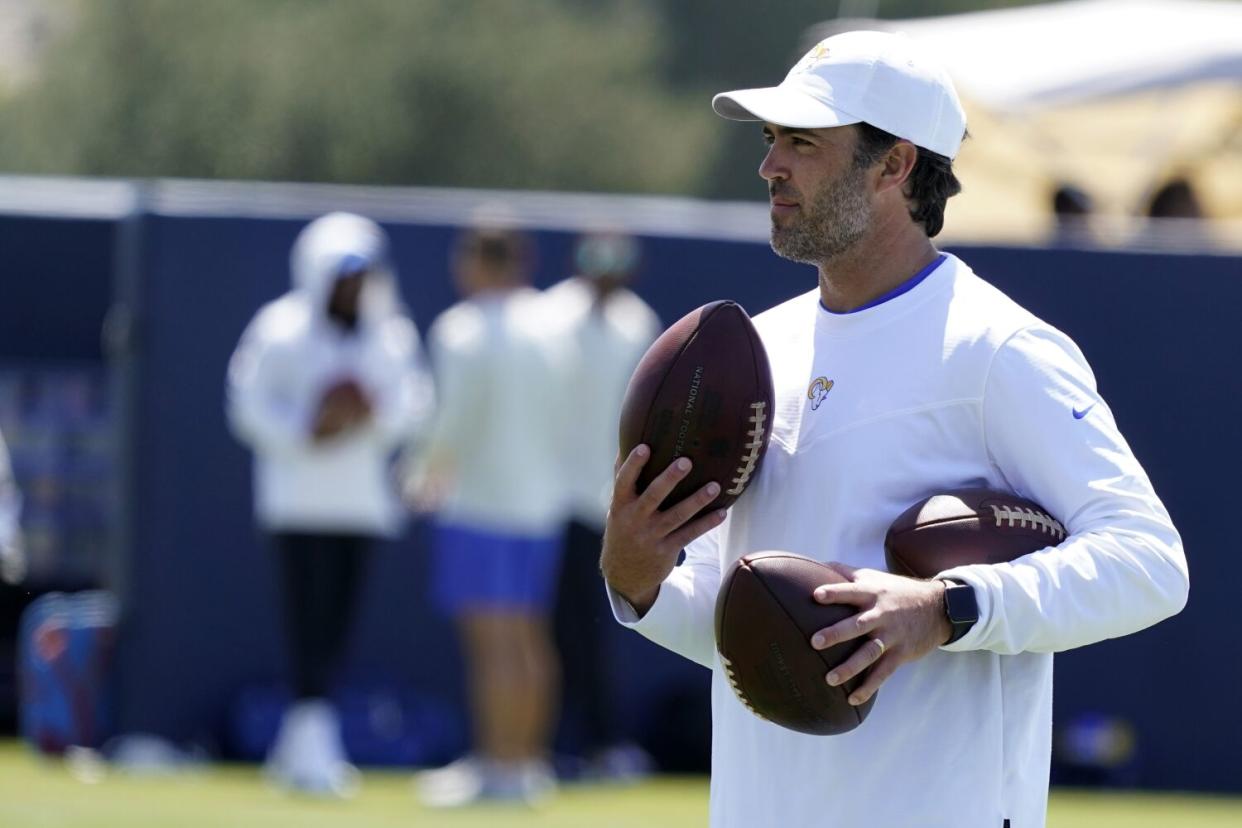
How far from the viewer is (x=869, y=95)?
11.0ft

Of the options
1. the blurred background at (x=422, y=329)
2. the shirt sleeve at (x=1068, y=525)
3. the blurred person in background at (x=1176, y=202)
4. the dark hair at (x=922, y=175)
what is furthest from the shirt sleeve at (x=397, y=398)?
the shirt sleeve at (x=1068, y=525)

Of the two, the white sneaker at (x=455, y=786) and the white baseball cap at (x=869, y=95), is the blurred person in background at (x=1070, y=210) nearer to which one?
the white sneaker at (x=455, y=786)

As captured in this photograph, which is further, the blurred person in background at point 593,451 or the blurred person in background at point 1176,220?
the blurred person in background at point 1176,220

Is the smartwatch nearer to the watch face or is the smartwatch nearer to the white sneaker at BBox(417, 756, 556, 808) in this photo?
the watch face

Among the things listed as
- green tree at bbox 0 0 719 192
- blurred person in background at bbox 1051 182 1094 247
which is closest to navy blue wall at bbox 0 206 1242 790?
blurred person in background at bbox 1051 182 1094 247

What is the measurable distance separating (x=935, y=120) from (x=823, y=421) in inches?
19.3

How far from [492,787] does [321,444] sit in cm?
150

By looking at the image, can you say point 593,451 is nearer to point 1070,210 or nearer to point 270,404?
point 270,404

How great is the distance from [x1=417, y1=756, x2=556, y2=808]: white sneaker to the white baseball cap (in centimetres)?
564

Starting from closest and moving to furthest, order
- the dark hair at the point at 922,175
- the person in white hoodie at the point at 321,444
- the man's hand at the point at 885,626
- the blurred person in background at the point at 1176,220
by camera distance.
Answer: the man's hand at the point at 885,626, the dark hair at the point at 922,175, the person in white hoodie at the point at 321,444, the blurred person in background at the point at 1176,220

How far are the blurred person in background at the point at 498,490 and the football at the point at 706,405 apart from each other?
5.47 meters

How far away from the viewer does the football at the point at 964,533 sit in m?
3.16

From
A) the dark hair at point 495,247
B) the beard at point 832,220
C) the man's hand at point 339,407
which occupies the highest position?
the dark hair at point 495,247

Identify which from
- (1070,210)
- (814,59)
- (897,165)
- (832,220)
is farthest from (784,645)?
(1070,210)
